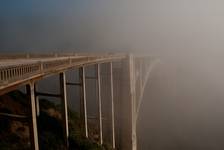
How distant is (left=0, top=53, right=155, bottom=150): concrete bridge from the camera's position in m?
11.0

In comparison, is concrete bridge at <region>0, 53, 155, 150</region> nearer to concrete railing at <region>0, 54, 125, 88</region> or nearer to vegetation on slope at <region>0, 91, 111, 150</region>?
concrete railing at <region>0, 54, 125, 88</region>

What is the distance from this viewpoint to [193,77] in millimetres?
82188

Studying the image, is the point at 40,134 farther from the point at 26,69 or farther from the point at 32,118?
the point at 26,69

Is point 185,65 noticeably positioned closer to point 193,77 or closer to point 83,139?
point 193,77

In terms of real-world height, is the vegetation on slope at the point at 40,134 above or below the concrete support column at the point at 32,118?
below

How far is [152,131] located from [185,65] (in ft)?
136

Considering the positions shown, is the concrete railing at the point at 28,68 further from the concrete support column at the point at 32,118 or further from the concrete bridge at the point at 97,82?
the concrete support column at the point at 32,118

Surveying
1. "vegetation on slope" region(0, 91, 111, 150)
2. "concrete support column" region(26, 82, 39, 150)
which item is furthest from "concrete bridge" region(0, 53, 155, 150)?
"vegetation on slope" region(0, 91, 111, 150)

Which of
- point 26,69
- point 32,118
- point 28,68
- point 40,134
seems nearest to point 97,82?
point 40,134

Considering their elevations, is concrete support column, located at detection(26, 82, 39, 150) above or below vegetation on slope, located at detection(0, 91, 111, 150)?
above

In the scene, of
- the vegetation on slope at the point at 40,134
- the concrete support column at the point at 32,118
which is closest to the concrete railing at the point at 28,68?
the concrete support column at the point at 32,118

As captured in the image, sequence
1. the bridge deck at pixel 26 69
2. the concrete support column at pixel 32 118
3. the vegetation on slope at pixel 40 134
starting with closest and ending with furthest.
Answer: the bridge deck at pixel 26 69 → the concrete support column at pixel 32 118 → the vegetation on slope at pixel 40 134

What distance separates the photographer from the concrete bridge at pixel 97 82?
11000 mm

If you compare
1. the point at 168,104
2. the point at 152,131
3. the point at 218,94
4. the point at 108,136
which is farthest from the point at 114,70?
the point at 218,94
